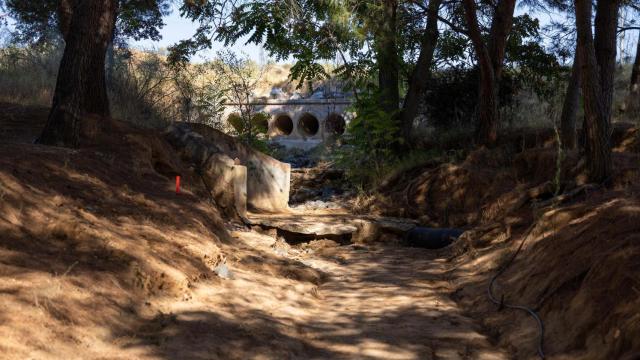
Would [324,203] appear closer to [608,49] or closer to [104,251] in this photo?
[608,49]

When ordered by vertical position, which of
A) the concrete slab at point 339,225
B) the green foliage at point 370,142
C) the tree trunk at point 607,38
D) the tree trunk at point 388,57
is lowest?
the concrete slab at point 339,225

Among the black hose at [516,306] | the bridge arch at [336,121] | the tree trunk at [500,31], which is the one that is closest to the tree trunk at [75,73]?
the black hose at [516,306]

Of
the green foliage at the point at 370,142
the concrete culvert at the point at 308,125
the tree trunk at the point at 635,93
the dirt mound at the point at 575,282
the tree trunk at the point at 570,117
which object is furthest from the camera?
the concrete culvert at the point at 308,125

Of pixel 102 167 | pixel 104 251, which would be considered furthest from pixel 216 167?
pixel 104 251

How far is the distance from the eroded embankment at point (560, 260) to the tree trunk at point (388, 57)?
187 inches

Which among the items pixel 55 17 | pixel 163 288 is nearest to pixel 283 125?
pixel 55 17

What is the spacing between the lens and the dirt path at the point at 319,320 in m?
4.15

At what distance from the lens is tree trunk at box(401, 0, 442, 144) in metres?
14.9

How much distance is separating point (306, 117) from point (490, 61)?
635 inches

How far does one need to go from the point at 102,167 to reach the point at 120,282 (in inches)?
129

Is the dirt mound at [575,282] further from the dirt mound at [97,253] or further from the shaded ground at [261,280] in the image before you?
the dirt mound at [97,253]

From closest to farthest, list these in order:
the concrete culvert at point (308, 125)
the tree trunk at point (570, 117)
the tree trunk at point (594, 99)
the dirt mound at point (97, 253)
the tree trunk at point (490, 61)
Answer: the dirt mound at point (97, 253) → the tree trunk at point (594, 99) → the tree trunk at point (570, 117) → the tree trunk at point (490, 61) → the concrete culvert at point (308, 125)

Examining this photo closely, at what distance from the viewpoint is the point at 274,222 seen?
32.9ft

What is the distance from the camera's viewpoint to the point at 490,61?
40.0 ft
